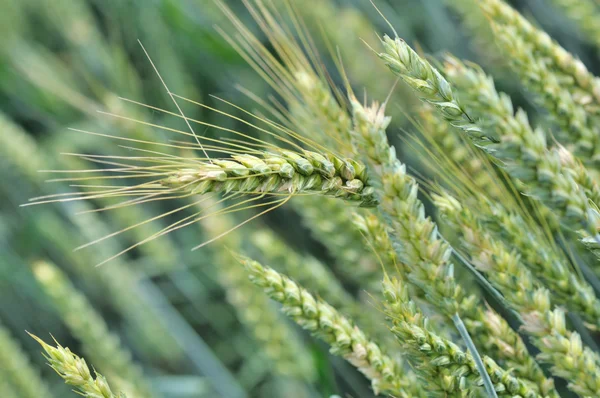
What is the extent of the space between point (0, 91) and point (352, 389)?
1.72 meters

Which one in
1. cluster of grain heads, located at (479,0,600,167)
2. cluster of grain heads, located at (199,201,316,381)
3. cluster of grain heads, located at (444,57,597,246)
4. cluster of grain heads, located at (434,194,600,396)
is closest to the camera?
cluster of grain heads, located at (444,57,597,246)

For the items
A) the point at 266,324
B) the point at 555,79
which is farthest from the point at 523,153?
the point at 266,324

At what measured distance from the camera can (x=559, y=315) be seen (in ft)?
2.22

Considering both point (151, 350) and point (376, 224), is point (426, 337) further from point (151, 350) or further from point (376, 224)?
point (151, 350)

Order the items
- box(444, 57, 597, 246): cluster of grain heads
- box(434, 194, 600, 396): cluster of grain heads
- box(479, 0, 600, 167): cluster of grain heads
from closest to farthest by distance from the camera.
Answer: box(444, 57, 597, 246): cluster of grain heads → box(434, 194, 600, 396): cluster of grain heads → box(479, 0, 600, 167): cluster of grain heads

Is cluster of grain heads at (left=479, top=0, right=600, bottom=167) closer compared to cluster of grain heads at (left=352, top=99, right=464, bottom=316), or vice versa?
cluster of grain heads at (left=352, top=99, right=464, bottom=316)

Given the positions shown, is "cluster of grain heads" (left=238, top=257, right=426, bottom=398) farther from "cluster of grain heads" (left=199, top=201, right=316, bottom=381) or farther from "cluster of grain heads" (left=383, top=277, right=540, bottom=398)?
"cluster of grain heads" (left=199, top=201, right=316, bottom=381)

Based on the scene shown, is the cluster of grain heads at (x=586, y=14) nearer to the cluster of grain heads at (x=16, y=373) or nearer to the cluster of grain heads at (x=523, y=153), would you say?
the cluster of grain heads at (x=523, y=153)

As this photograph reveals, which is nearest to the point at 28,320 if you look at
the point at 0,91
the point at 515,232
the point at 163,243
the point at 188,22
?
the point at 163,243

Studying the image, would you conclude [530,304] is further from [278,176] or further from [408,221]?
[278,176]

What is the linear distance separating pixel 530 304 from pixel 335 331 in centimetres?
23

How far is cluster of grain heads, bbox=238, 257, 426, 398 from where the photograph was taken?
722 mm

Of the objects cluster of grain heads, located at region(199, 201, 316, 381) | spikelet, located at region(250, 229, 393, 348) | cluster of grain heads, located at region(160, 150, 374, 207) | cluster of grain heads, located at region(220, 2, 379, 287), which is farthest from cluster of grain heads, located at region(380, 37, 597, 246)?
cluster of grain heads, located at region(199, 201, 316, 381)

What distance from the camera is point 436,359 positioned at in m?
0.60
